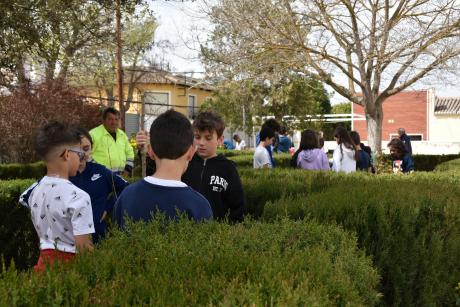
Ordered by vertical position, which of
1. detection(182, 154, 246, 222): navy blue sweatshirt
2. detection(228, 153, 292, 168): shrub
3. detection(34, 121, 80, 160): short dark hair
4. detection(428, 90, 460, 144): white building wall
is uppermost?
detection(428, 90, 460, 144): white building wall

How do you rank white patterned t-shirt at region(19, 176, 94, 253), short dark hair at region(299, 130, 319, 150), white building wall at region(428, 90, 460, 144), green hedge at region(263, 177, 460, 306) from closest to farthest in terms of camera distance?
white patterned t-shirt at region(19, 176, 94, 253) < green hedge at region(263, 177, 460, 306) < short dark hair at region(299, 130, 319, 150) < white building wall at region(428, 90, 460, 144)

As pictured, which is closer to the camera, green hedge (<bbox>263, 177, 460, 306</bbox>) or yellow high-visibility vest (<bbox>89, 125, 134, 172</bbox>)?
green hedge (<bbox>263, 177, 460, 306</bbox>)

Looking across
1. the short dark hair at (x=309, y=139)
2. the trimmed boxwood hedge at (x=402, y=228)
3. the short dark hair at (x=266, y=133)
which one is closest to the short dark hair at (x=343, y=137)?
the short dark hair at (x=309, y=139)

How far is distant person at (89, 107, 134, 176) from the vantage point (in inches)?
313

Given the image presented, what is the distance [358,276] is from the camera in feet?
8.39

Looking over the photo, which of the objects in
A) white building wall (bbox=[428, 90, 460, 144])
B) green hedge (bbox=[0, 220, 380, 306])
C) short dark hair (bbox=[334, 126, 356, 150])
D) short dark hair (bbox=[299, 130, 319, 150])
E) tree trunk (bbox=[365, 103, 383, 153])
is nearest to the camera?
green hedge (bbox=[0, 220, 380, 306])

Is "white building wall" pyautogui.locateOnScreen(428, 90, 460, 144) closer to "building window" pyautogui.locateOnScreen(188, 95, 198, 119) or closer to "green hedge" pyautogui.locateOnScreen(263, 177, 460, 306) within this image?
"building window" pyautogui.locateOnScreen(188, 95, 198, 119)

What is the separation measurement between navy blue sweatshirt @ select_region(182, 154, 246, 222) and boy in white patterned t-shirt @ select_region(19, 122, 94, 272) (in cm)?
96

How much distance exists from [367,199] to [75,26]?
784 cm

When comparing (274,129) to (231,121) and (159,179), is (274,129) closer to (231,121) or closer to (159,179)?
(159,179)

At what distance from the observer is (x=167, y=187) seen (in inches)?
116

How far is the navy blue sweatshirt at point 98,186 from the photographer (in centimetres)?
453

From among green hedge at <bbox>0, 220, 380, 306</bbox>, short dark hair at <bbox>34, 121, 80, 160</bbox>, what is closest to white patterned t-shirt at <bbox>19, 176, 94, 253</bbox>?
short dark hair at <bbox>34, 121, 80, 160</bbox>

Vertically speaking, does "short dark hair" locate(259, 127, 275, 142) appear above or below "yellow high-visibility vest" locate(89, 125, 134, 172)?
above
